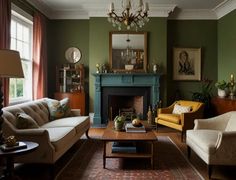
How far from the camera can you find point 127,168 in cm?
345

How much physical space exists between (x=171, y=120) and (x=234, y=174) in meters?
2.22

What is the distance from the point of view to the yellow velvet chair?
5.11 m

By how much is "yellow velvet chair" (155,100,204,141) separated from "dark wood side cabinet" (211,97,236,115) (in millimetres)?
646

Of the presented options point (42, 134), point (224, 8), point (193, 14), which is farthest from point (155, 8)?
point (42, 134)

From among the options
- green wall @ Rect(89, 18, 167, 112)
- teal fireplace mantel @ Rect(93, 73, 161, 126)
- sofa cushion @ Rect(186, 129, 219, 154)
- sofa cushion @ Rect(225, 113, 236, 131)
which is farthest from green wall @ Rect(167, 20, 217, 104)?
sofa cushion @ Rect(186, 129, 219, 154)

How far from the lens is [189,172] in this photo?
3.32 m

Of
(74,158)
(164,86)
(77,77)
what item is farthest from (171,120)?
(77,77)

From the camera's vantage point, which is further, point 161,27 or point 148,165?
point 161,27

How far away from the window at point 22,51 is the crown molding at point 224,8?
4621mm

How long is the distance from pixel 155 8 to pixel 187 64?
1759 mm

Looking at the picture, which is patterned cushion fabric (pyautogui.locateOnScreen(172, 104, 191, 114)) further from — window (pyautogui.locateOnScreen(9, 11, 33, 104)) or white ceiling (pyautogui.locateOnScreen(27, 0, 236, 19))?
window (pyautogui.locateOnScreen(9, 11, 33, 104))

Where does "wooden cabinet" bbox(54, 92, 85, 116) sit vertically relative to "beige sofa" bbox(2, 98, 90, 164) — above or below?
above

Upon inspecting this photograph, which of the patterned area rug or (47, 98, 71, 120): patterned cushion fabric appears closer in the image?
the patterned area rug

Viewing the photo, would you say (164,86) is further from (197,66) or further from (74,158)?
(74,158)
